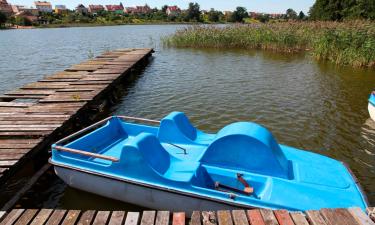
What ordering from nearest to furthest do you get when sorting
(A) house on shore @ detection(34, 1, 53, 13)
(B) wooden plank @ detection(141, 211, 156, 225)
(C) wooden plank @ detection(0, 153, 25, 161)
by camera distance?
(B) wooden plank @ detection(141, 211, 156, 225) → (C) wooden plank @ detection(0, 153, 25, 161) → (A) house on shore @ detection(34, 1, 53, 13)

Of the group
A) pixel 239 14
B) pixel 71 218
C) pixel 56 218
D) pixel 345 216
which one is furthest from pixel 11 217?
pixel 239 14

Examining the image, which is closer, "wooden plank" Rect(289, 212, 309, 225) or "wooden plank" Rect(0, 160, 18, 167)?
"wooden plank" Rect(289, 212, 309, 225)

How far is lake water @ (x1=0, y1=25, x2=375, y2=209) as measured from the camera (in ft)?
27.1

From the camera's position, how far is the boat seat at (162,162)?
543 cm

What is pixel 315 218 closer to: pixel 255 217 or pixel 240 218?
pixel 255 217

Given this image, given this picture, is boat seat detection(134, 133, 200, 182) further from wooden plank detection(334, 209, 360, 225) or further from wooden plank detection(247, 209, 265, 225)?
wooden plank detection(334, 209, 360, 225)

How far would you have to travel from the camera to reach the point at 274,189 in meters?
5.07

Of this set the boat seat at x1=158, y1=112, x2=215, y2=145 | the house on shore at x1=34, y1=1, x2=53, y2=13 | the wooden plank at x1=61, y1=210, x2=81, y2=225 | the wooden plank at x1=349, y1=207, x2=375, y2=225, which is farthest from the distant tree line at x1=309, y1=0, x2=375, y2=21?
the house on shore at x1=34, y1=1, x2=53, y2=13

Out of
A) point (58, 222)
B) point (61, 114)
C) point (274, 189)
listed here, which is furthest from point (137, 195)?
point (61, 114)

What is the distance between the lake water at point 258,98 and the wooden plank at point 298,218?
345cm

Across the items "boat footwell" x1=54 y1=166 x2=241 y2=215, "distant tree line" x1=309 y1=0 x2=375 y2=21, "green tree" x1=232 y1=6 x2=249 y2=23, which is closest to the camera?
"boat footwell" x1=54 y1=166 x2=241 y2=215

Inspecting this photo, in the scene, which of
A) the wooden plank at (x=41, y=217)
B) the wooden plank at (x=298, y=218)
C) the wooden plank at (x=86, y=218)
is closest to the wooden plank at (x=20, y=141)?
the wooden plank at (x=41, y=217)

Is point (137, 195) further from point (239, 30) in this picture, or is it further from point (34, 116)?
point (239, 30)

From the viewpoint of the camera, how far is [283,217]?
3932 mm
